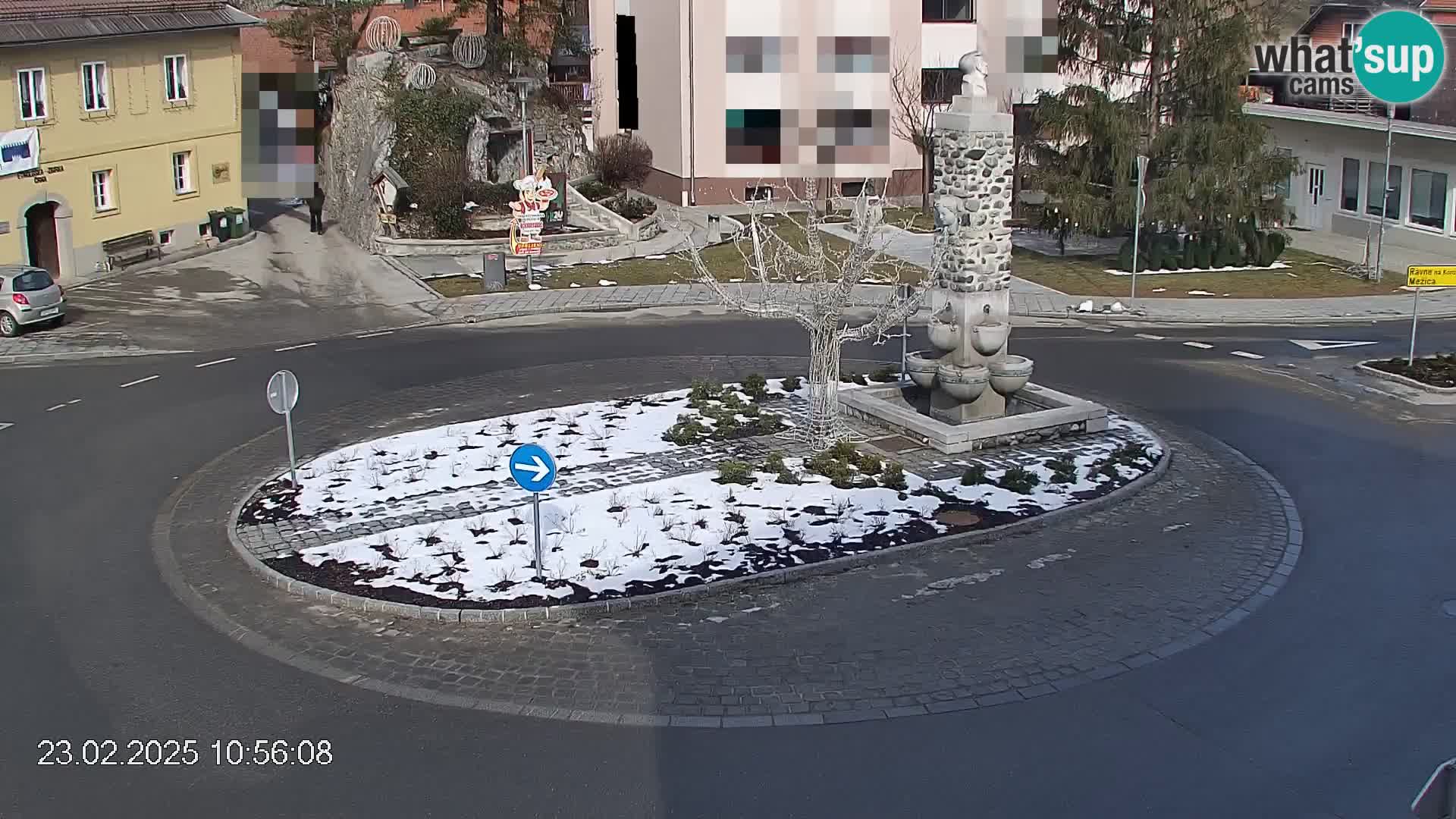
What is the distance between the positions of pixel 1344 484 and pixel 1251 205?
61.5ft

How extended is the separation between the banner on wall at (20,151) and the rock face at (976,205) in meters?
23.2

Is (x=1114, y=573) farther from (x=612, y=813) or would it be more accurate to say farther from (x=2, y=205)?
(x=2, y=205)

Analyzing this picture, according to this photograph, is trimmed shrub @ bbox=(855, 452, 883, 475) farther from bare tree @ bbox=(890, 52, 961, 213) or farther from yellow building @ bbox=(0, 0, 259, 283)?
bare tree @ bbox=(890, 52, 961, 213)

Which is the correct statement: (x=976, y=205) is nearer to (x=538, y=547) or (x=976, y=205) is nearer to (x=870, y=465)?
(x=870, y=465)

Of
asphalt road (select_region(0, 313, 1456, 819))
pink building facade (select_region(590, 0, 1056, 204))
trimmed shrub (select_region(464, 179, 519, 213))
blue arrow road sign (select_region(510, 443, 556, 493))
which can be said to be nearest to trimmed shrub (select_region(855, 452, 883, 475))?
asphalt road (select_region(0, 313, 1456, 819))

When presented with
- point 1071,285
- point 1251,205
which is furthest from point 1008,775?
A: point 1251,205

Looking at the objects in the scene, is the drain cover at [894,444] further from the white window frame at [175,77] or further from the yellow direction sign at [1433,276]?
the white window frame at [175,77]

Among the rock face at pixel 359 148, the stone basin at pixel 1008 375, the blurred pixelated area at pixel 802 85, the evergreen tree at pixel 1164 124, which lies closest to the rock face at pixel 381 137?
the rock face at pixel 359 148

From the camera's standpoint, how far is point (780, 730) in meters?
11.9

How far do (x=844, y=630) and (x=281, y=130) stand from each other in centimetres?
3942

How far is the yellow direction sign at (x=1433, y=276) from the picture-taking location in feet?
79.6

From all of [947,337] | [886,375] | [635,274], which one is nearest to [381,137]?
[635,274]

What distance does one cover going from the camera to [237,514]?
57.5 feet

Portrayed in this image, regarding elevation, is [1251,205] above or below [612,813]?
above
